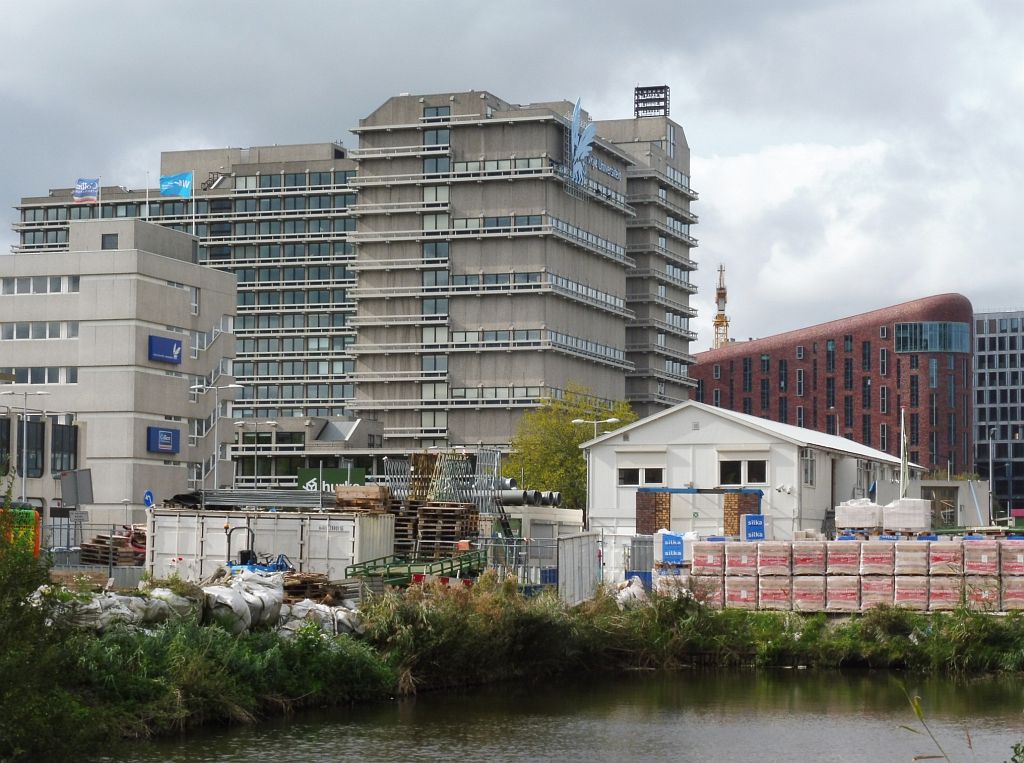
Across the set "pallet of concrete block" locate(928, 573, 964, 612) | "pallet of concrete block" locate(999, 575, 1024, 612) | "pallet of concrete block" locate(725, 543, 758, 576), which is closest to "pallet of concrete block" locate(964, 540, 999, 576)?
"pallet of concrete block" locate(999, 575, 1024, 612)

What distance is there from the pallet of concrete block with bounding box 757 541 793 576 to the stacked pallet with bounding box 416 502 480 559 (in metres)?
10.3

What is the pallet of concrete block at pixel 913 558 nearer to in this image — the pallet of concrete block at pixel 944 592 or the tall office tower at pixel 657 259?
the pallet of concrete block at pixel 944 592

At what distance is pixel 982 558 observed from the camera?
162 ft

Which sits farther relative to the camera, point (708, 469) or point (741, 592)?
point (708, 469)

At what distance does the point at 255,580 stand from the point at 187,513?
14913mm

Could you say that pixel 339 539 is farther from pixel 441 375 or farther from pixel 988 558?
pixel 441 375

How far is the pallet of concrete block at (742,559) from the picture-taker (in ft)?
169

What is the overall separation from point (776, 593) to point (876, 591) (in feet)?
10.4

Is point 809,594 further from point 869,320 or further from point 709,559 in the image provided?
point 869,320

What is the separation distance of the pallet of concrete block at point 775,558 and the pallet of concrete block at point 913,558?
3.46m

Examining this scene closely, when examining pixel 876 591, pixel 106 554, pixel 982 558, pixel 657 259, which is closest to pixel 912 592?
pixel 876 591

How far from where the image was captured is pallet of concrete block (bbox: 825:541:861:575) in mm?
50500

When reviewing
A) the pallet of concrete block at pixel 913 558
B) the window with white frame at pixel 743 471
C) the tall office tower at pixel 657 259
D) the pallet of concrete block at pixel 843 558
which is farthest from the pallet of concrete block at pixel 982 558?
the tall office tower at pixel 657 259

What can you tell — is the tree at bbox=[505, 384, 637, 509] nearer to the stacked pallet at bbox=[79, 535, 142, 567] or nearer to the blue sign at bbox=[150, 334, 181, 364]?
the blue sign at bbox=[150, 334, 181, 364]
